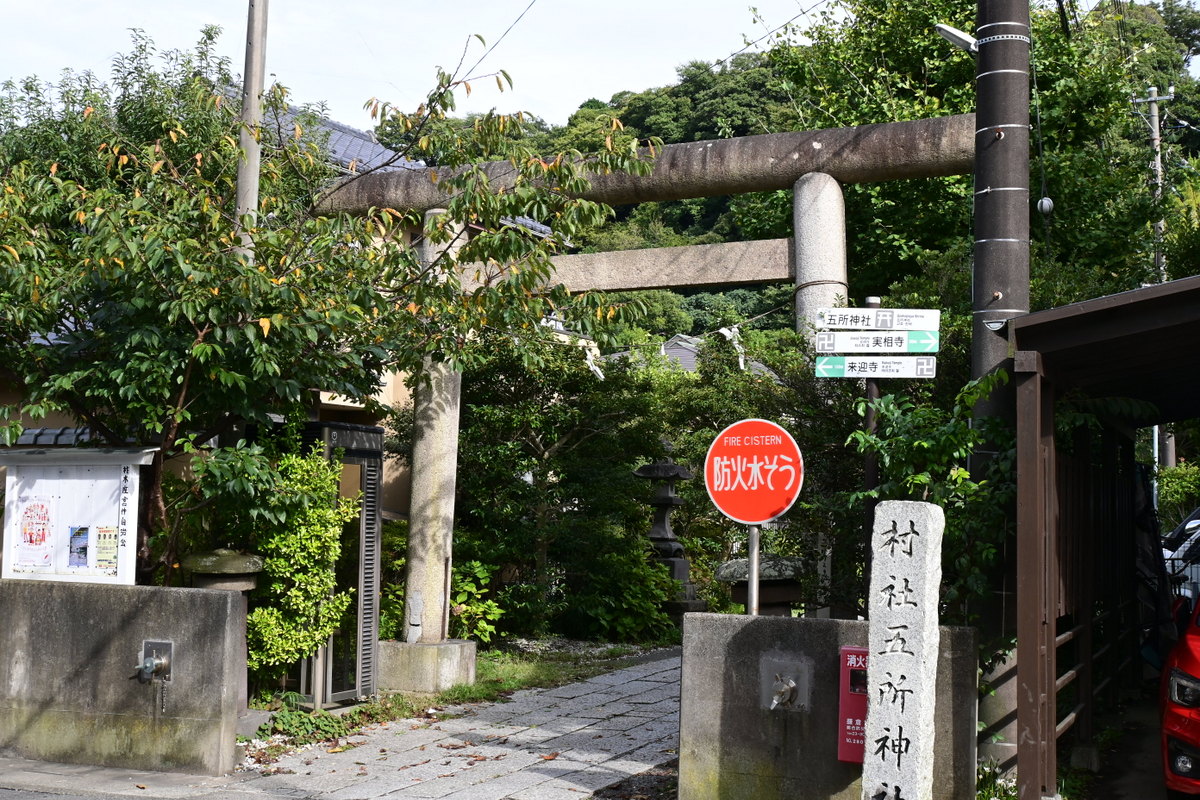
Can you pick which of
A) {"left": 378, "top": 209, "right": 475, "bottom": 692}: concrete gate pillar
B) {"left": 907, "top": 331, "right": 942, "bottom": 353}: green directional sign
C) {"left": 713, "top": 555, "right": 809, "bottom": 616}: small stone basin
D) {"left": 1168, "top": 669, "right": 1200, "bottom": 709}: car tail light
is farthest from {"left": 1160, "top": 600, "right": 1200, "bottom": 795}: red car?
{"left": 378, "top": 209, "right": 475, "bottom": 692}: concrete gate pillar

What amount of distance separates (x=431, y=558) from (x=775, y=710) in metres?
4.86

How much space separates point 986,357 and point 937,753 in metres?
2.33

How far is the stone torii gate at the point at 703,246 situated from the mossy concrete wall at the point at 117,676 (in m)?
2.81

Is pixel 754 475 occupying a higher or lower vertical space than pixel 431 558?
higher

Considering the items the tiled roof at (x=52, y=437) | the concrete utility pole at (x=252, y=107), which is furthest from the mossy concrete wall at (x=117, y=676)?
the concrete utility pole at (x=252, y=107)

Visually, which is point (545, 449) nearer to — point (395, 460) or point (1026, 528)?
point (395, 460)

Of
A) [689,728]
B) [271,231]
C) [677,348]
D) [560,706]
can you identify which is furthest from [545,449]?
[677,348]

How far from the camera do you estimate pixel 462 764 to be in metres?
7.89

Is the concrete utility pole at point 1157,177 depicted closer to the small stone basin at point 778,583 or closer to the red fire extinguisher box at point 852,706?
the small stone basin at point 778,583

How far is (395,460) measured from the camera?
1465 cm

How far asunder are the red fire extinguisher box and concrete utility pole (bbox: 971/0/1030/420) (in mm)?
1763

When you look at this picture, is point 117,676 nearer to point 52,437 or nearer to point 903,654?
point 52,437

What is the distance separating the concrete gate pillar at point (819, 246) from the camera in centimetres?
916

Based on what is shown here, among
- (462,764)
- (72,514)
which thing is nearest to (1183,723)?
(462,764)
